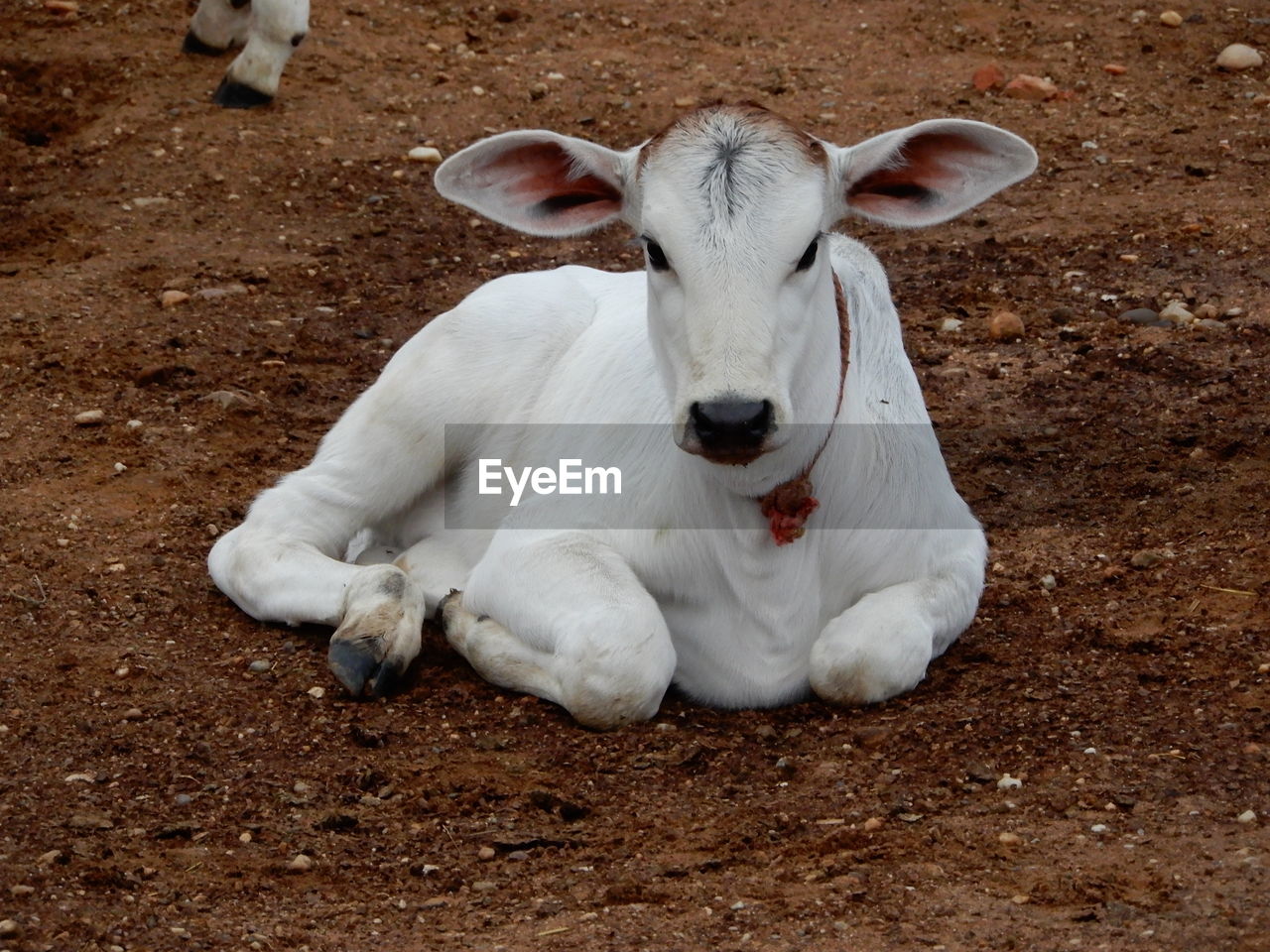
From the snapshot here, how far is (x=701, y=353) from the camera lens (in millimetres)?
4625

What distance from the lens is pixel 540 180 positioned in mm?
5395

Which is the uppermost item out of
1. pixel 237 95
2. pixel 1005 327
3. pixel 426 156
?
pixel 1005 327

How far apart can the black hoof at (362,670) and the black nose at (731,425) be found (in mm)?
1442

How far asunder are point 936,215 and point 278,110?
20.6ft

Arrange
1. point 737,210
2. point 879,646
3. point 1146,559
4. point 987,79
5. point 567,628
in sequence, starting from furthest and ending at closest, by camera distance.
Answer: point 987,79, point 1146,559, point 567,628, point 879,646, point 737,210

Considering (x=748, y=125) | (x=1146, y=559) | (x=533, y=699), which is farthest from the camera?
(x=1146, y=559)

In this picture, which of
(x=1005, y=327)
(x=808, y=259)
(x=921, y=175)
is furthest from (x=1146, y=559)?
(x=1005, y=327)

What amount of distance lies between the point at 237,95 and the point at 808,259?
6509 millimetres

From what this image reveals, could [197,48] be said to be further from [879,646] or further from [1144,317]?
[879,646]

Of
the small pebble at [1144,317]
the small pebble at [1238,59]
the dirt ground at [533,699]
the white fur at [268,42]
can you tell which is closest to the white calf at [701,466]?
the dirt ground at [533,699]

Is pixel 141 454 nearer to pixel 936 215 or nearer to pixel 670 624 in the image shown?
pixel 670 624

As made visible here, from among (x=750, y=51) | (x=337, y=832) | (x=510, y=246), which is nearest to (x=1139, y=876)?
(x=337, y=832)

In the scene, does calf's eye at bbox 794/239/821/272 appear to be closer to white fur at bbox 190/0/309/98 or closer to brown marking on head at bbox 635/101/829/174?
brown marking on head at bbox 635/101/829/174

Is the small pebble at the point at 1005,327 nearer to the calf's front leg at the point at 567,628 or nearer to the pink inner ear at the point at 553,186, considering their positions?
the calf's front leg at the point at 567,628
